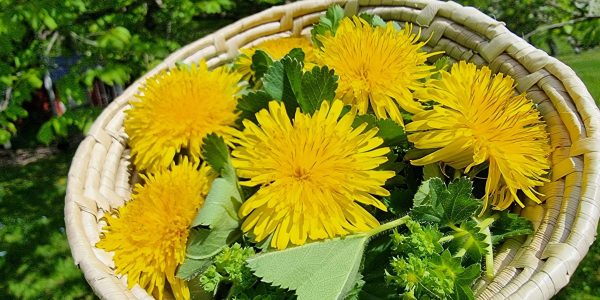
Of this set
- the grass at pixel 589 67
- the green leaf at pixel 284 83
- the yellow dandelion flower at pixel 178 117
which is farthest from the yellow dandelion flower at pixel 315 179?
the grass at pixel 589 67

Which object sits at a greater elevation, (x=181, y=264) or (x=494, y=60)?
(x=494, y=60)

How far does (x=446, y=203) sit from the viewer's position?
0.96 m

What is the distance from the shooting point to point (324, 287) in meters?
0.91

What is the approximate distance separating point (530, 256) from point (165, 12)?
2160 millimetres

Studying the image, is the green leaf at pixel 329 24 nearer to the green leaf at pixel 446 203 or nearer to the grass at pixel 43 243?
the green leaf at pixel 446 203

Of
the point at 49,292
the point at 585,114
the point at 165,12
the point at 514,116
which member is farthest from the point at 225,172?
the point at 49,292

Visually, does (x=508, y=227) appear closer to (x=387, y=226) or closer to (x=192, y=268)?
(x=387, y=226)

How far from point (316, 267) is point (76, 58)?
2.51 meters

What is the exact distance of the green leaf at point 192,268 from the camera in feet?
3.45

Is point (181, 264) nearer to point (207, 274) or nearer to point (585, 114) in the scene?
point (207, 274)

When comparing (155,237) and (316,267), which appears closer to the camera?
(316,267)

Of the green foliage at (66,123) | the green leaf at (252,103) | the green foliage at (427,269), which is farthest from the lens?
the green foliage at (66,123)

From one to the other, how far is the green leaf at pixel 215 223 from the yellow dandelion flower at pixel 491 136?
0.35 meters

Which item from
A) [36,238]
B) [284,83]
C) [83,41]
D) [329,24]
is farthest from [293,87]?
[36,238]
